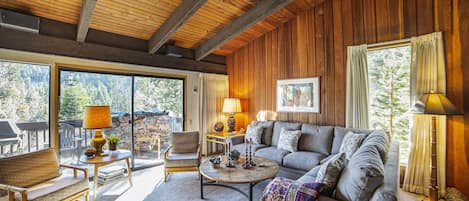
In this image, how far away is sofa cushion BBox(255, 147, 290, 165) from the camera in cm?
374

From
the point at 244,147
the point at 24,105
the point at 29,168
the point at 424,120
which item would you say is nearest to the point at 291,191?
the point at 244,147

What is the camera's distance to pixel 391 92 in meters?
3.66

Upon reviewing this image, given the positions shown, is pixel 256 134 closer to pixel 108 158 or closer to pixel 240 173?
pixel 240 173

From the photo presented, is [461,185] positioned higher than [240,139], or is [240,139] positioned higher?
[240,139]

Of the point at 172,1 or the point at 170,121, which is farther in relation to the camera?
the point at 170,121

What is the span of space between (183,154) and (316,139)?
2422mm

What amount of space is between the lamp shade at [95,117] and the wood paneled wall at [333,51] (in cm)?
→ 327

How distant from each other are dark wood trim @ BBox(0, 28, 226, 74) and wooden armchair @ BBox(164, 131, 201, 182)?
1.62 metres

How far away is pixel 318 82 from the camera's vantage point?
433 cm

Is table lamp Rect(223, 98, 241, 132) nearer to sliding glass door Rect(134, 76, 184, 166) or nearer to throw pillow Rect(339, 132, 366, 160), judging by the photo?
sliding glass door Rect(134, 76, 184, 166)

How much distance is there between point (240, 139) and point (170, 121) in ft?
5.41

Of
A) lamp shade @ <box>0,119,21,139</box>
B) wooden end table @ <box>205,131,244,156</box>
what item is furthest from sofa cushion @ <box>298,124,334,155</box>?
A: lamp shade @ <box>0,119,21,139</box>

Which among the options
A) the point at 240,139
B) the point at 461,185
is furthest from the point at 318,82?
the point at 461,185

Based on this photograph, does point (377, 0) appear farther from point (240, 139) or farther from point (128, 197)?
point (128, 197)
